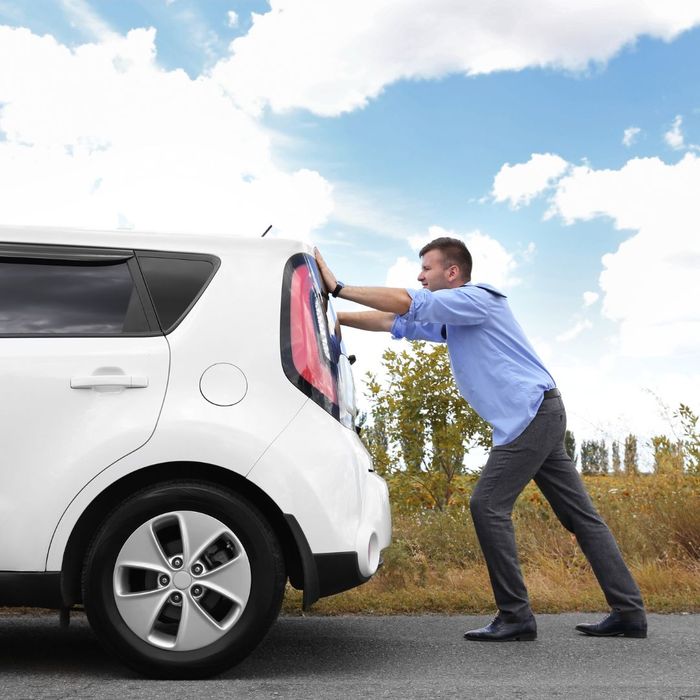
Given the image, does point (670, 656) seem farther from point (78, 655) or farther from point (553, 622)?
point (78, 655)

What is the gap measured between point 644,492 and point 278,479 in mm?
5053

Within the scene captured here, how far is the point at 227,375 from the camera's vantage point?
367 centimetres

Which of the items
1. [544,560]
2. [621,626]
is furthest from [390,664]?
[544,560]

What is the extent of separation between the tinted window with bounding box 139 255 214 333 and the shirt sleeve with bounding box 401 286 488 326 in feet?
3.76

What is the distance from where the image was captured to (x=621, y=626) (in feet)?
15.6

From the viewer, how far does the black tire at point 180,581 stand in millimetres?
3605

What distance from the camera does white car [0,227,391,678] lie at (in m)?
3.61

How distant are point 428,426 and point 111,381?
523 centimetres

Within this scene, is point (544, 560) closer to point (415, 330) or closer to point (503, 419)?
point (503, 419)

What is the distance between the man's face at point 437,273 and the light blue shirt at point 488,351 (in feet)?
0.64

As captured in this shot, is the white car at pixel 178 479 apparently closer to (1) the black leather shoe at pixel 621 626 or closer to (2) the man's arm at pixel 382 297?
(2) the man's arm at pixel 382 297

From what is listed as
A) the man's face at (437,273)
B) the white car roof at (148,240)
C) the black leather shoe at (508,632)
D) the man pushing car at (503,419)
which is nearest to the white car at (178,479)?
the white car roof at (148,240)

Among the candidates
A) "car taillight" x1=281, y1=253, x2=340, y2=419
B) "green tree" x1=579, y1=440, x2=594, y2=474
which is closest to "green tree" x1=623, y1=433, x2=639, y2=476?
"green tree" x1=579, y1=440, x2=594, y2=474

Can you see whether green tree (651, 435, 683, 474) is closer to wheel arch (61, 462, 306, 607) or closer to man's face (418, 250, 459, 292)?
man's face (418, 250, 459, 292)
